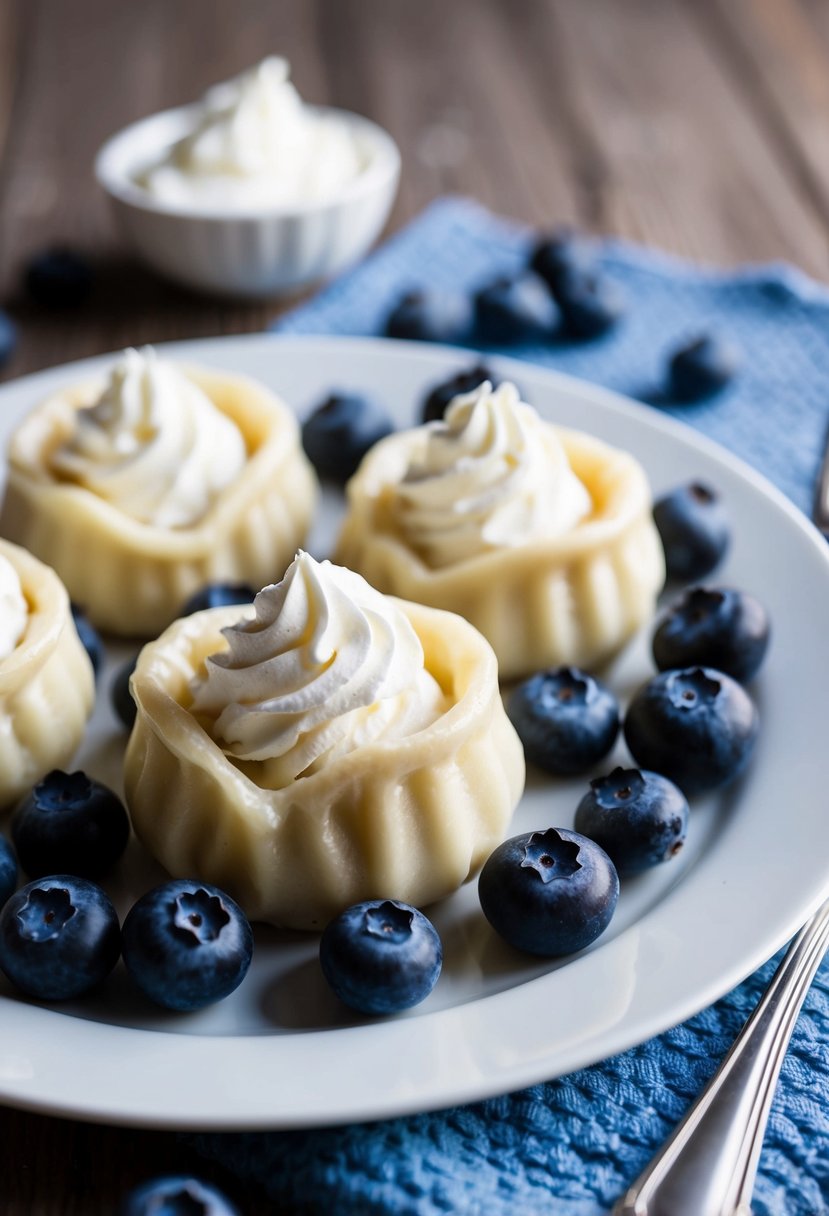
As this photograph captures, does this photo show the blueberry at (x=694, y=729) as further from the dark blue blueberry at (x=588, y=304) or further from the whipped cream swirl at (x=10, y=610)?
the dark blue blueberry at (x=588, y=304)

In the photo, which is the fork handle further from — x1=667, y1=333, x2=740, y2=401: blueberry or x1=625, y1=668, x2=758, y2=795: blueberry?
x1=667, y1=333, x2=740, y2=401: blueberry

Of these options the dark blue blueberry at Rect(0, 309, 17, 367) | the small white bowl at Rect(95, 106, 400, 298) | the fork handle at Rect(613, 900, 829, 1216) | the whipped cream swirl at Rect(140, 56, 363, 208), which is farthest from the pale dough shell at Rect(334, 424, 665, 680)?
the dark blue blueberry at Rect(0, 309, 17, 367)

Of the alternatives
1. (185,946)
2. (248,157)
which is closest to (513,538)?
(185,946)

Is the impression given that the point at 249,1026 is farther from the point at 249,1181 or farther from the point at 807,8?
the point at 807,8

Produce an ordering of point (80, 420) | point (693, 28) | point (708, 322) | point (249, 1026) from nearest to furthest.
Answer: point (249, 1026) < point (80, 420) < point (708, 322) < point (693, 28)

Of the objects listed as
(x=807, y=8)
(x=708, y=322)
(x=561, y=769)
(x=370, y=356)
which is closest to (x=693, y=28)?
(x=807, y=8)

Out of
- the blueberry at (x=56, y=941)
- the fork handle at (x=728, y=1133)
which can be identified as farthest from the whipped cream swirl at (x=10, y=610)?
the fork handle at (x=728, y=1133)
